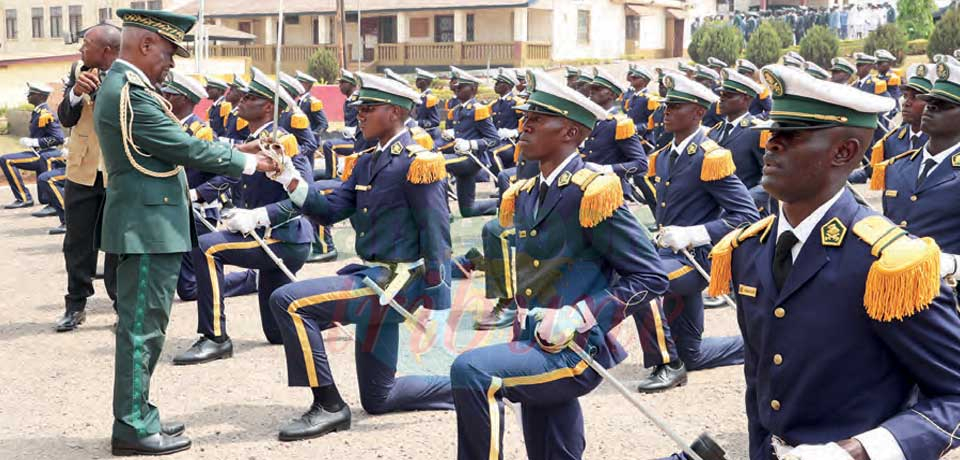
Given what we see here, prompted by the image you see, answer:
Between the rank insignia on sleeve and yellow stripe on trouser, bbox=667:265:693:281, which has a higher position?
the rank insignia on sleeve

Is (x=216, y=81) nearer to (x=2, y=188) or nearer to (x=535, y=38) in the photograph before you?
(x=2, y=188)

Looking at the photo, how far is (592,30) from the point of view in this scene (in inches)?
2032

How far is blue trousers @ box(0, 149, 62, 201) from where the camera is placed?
1603 cm

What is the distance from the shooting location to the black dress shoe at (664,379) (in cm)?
669

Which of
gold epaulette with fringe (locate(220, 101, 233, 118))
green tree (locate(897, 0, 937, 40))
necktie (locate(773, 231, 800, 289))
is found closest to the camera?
necktie (locate(773, 231, 800, 289))

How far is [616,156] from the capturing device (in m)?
10.6

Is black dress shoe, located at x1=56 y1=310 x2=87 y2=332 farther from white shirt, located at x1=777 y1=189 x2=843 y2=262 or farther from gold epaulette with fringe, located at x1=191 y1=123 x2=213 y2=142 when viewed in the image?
white shirt, located at x1=777 y1=189 x2=843 y2=262

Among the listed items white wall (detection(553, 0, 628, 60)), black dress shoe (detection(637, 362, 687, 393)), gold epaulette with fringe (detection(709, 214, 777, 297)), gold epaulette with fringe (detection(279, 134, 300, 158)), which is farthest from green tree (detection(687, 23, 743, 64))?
gold epaulette with fringe (detection(709, 214, 777, 297))

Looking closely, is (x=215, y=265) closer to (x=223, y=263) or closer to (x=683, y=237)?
(x=223, y=263)

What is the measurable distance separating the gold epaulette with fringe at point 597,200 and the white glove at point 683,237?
1.54 meters

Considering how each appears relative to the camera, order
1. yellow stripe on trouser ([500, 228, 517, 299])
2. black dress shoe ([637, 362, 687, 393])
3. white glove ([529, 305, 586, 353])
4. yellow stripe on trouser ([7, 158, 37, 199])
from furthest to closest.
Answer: yellow stripe on trouser ([7, 158, 37, 199]) → yellow stripe on trouser ([500, 228, 517, 299]) → black dress shoe ([637, 362, 687, 393]) → white glove ([529, 305, 586, 353])

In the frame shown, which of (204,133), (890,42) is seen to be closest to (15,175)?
(204,133)

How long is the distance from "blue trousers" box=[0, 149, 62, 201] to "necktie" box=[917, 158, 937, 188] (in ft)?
42.0

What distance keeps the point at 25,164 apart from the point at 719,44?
3161 cm
